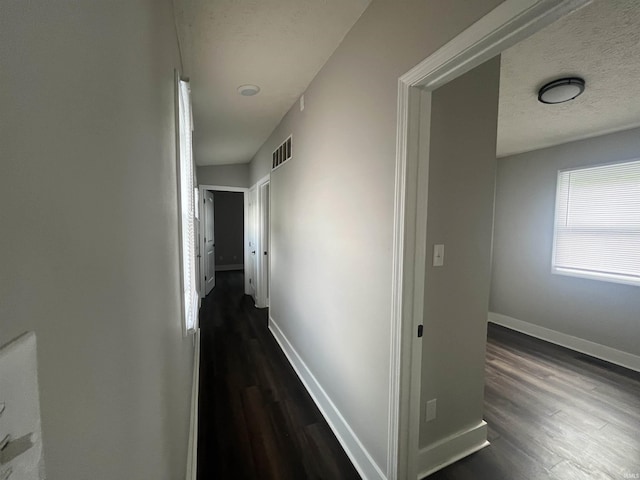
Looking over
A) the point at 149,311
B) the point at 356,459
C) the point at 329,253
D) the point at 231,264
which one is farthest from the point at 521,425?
the point at 231,264

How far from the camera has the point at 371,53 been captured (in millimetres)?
1468

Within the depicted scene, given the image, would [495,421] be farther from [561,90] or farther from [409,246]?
[561,90]

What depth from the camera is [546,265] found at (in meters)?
3.55

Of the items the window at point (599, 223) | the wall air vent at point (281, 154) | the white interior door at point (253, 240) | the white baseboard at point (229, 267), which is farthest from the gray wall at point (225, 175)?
the window at point (599, 223)

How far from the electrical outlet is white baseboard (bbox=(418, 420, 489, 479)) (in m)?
0.18

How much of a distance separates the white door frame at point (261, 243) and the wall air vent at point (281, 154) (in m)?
0.56

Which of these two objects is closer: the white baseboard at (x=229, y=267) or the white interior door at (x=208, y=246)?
the white interior door at (x=208, y=246)

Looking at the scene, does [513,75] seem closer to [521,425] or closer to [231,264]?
[521,425]

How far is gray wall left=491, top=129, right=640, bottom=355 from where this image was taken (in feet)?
9.53

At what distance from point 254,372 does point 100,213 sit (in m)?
2.66

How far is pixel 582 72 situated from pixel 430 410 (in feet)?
8.19

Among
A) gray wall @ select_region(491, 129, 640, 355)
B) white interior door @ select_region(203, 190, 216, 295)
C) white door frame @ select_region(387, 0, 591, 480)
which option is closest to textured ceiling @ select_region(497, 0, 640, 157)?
gray wall @ select_region(491, 129, 640, 355)

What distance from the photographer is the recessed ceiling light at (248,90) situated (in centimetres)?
224

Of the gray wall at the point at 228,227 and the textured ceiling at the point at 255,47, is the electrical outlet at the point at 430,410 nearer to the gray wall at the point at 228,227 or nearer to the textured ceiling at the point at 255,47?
the textured ceiling at the point at 255,47
